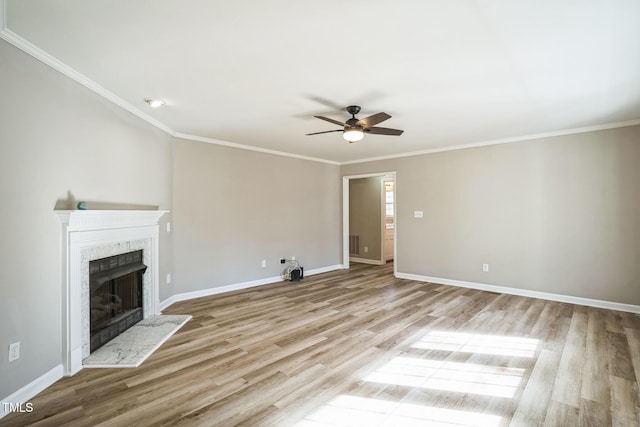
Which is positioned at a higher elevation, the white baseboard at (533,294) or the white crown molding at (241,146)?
the white crown molding at (241,146)

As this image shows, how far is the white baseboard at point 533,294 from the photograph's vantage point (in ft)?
13.3

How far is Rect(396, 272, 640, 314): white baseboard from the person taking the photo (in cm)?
404

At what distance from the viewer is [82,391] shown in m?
2.22

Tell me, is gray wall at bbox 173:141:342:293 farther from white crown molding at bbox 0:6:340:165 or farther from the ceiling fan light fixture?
the ceiling fan light fixture

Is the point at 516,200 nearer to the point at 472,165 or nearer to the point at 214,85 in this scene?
the point at 472,165

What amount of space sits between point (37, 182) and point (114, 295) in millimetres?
1506

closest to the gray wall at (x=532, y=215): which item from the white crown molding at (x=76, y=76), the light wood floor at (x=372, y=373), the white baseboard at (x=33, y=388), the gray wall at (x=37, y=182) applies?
the light wood floor at (x=372, y=373)

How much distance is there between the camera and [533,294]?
4.68 metres

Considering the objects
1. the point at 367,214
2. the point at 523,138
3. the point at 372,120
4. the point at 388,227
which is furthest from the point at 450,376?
the point at 388,227

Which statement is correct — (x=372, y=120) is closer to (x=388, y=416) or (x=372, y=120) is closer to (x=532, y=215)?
(x=388, y=416)

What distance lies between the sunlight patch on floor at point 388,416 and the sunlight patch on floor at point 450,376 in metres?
0.28

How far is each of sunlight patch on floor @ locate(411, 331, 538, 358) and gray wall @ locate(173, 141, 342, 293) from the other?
10.6 ft

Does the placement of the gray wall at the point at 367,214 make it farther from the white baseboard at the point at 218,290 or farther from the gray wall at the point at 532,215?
the white baseboard at the point at 218,290

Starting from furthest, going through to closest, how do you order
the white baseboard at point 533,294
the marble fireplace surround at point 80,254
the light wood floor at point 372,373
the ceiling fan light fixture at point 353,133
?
the white baseboard at point 533,294 < the ceiling fan light fixture at point 353,133 < the marble fireplace surround at point 80,254 < the light wood floor at point 372,373
